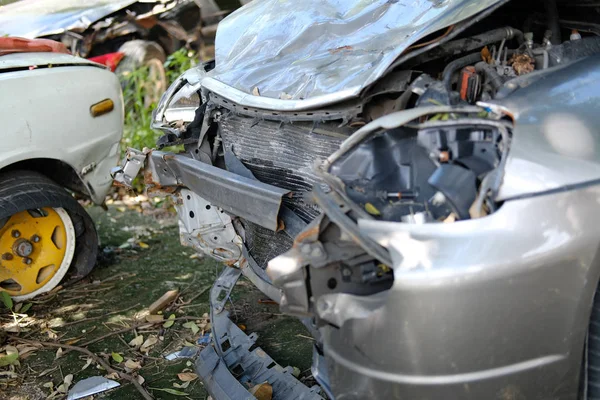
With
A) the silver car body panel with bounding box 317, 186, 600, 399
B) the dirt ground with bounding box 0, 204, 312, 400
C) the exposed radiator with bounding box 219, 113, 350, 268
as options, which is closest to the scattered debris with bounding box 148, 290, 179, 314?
the dirt ground with bounding box 0, 204, 312, 400

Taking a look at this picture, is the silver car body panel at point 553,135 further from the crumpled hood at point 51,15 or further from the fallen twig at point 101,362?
the crumpled hood at point 51,15

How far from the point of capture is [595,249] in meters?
1.80

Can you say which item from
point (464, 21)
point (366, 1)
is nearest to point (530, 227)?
point (464, 21)

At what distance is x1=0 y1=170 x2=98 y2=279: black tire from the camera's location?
Answer: 3.56m

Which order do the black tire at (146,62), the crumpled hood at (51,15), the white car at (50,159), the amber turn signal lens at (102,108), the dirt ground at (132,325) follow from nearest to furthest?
1. the dirt ground at (132,325)
2. the white car at (50,159)
3. the amber turn signal lens at (102,108)
4. the crumpled hood at (51,15)
5. the black tire at (146,62)

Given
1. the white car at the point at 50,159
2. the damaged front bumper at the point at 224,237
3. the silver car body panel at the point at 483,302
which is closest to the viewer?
the silver car body panel at the point at 483,302

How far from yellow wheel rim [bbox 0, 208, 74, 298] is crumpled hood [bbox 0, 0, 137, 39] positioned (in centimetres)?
260

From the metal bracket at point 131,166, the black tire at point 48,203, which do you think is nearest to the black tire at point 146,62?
the black tire at point 48,203

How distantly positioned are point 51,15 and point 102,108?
291cm

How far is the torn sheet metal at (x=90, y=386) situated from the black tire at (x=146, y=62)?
13.1ft

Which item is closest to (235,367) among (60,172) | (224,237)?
(224,237)

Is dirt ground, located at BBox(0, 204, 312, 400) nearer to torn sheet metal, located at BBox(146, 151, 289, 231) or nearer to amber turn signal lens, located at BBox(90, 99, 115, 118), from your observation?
torn sheet metal, located at BBox(146, 151, 289, 231)

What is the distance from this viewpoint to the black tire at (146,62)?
655cm

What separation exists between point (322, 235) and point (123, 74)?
5.05 m
